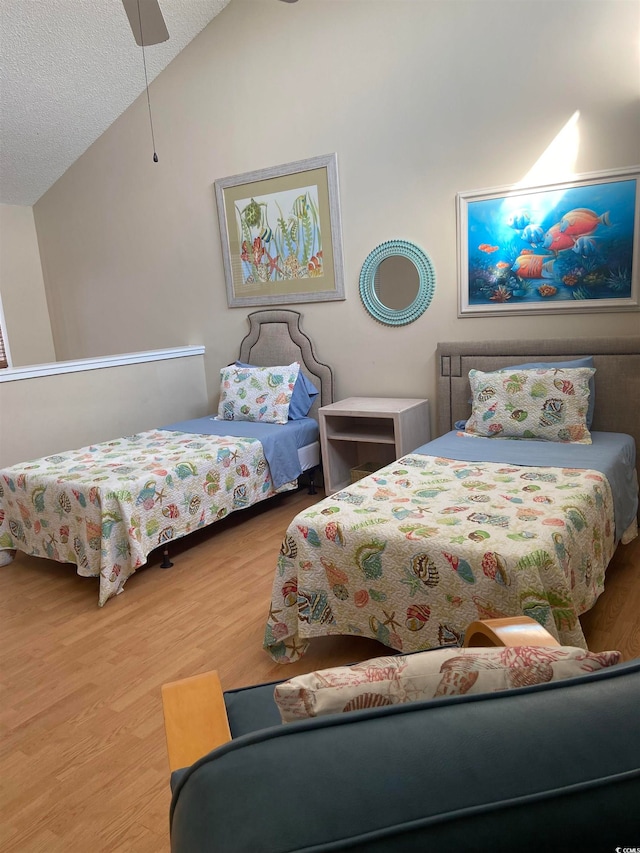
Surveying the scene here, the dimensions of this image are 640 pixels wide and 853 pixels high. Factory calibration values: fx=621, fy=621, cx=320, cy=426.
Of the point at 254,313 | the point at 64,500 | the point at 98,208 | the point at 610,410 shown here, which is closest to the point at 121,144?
the point at 98,208

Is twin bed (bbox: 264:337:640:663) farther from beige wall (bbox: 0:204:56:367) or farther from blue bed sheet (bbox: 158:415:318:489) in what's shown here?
beige wall (bbox: 0:204:56:367)

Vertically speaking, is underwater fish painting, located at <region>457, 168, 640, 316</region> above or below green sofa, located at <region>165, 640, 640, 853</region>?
above

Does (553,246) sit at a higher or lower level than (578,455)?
higher

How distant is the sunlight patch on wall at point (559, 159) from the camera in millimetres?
3072

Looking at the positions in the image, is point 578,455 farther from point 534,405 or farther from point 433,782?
point 433,782

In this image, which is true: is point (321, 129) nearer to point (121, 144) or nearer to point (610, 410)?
point (121, 144)

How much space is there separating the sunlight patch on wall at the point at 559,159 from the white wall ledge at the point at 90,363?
2572mm

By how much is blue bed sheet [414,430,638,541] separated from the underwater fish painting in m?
0.75

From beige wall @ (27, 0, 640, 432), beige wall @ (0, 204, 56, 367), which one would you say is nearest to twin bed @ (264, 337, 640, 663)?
beige wall @ (27, 0, 640, 432)

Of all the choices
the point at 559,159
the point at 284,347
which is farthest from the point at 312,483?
the point at 559,159

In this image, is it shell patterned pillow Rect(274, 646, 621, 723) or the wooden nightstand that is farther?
the wooden nightstand

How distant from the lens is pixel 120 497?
281 centimetres

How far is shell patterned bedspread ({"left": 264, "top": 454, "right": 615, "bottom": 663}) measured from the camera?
72.3 inches

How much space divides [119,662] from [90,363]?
221cm
